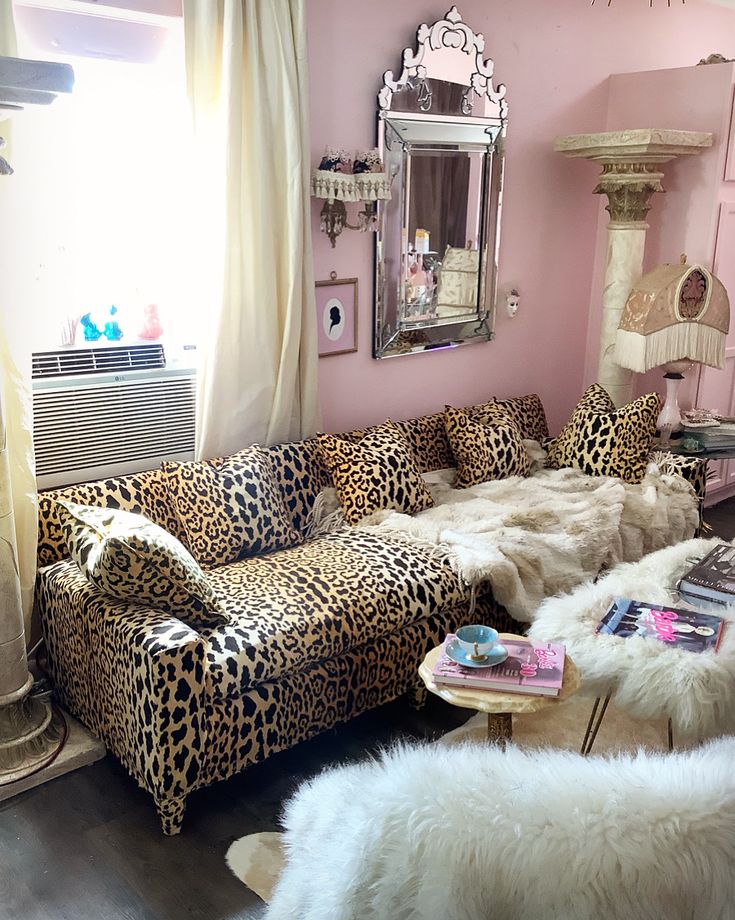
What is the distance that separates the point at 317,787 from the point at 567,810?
0.50 metres

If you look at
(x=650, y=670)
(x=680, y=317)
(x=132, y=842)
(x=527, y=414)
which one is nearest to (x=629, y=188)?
(x=680, y=317)

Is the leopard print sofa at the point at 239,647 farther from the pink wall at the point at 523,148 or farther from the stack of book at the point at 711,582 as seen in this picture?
the pink wall at the point at 523,148

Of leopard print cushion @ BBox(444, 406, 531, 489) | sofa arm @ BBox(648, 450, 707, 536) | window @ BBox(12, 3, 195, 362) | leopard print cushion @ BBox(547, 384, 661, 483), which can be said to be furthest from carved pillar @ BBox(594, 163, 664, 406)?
window @ BBox(12, 3, 195, 362)

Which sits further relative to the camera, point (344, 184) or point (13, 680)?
point (344, 184)

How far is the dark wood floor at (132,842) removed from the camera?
7.09 ft

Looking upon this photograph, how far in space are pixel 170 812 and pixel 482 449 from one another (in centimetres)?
210

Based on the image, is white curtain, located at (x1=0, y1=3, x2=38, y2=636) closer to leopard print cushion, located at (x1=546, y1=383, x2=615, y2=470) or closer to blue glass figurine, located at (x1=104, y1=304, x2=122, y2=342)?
blue glass figurine, located at (x1=104, y1=304, x2=122, y2=342)

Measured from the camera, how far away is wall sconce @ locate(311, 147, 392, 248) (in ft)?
11.5

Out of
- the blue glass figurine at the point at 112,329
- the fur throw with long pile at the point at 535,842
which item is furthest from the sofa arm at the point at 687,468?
the fur throw with long pile at the point at 535,842

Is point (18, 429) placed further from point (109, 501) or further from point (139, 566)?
point (139, 566)

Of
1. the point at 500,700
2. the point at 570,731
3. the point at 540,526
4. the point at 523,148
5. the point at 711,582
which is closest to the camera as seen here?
the point at 500,700

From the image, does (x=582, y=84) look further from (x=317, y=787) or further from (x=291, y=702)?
(x=317, y=787)

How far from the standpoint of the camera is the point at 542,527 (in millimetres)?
3477

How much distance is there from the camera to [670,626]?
2508 millimetres
